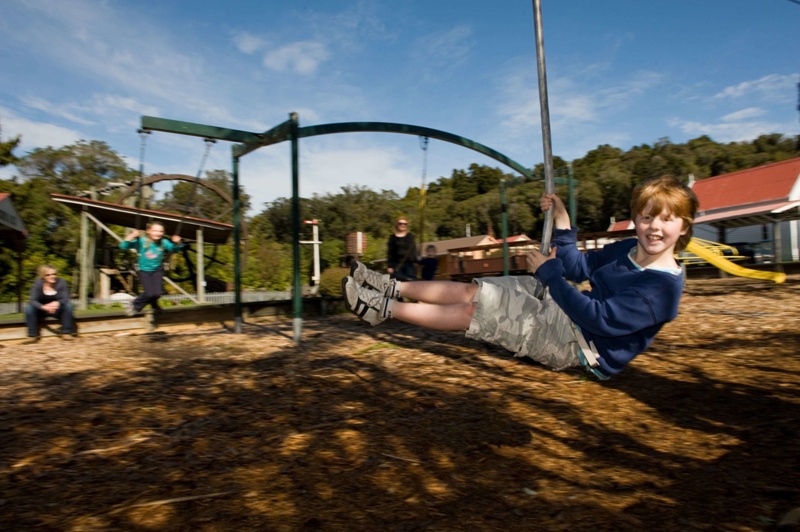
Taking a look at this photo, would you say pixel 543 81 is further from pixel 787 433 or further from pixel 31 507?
pixel 31 507

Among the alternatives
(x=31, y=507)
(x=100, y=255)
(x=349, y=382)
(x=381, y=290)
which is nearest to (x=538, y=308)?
(x=381, y=290)

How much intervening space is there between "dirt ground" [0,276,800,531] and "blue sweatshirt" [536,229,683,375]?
66 centimetres

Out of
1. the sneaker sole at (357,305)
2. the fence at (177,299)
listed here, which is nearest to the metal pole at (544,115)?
the sneaker sole at (357,305)

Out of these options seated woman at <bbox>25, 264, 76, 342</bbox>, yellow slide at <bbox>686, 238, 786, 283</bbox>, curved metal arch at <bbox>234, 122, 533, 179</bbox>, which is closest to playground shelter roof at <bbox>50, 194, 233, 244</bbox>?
seated woman at <bbox>25, 264, 76, 342</bbox>

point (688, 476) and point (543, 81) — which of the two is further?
point (543, 81)

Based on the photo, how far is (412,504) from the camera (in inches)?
92.5

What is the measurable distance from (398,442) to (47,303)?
634 cm

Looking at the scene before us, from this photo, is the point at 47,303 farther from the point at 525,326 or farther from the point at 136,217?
the point at 525,326

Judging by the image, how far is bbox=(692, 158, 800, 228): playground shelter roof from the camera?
25484 millimetres

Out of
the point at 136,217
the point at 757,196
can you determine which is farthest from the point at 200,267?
the point at 757,196

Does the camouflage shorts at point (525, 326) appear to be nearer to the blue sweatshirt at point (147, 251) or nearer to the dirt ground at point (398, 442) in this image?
the dirt ground at point (398, 442)

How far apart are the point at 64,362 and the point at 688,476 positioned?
18.4ft

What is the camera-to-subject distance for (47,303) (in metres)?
7.16

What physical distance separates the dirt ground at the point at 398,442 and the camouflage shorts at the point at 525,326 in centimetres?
56
